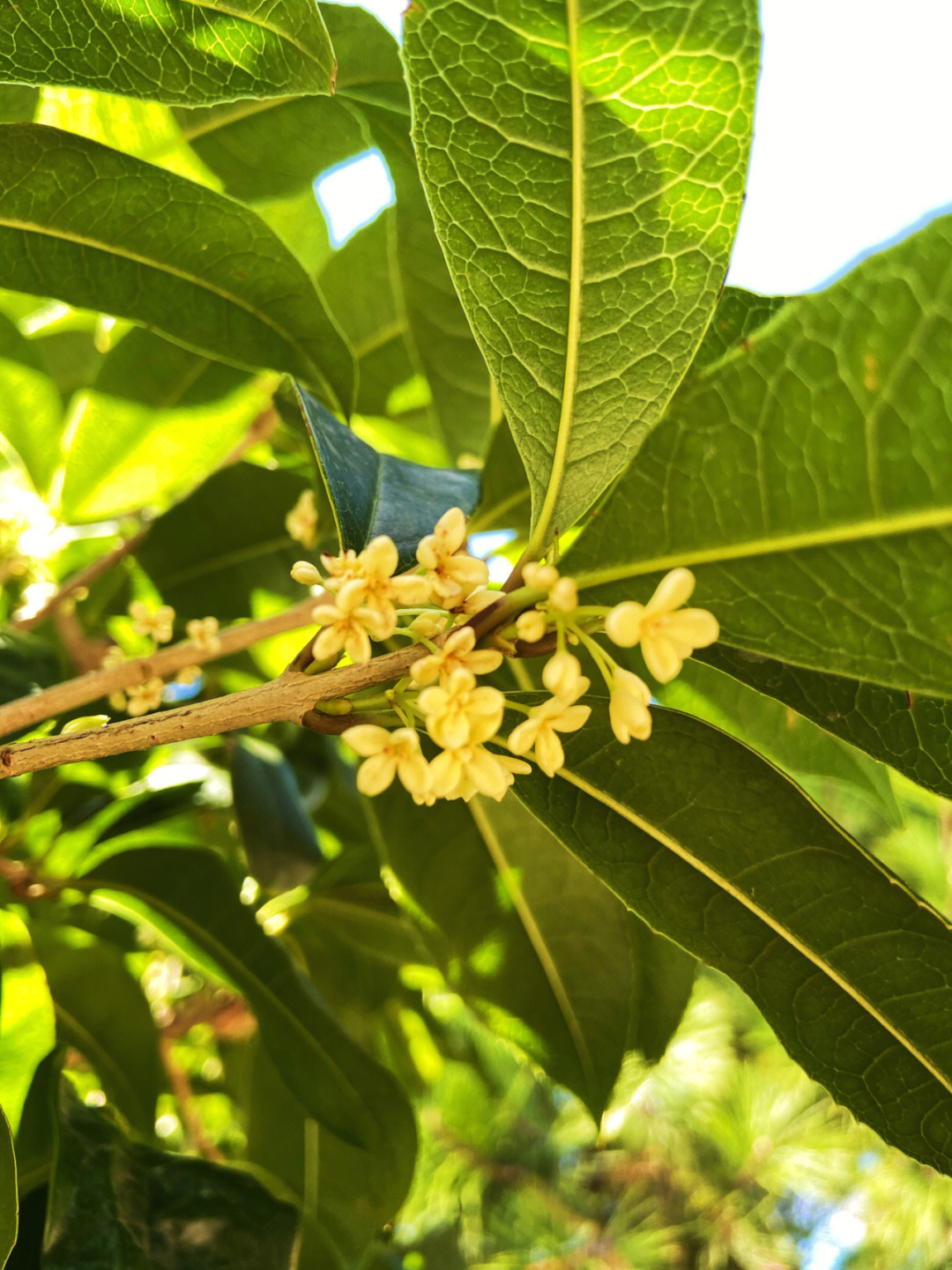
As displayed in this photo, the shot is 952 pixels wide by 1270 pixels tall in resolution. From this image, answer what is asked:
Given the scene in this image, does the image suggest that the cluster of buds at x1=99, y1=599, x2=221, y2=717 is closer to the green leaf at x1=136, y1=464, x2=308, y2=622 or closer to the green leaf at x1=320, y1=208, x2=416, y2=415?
the green leaf at x1=136, y1=464, x2=308, y2=622

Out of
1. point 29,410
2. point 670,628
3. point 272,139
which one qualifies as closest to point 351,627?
point 670,628

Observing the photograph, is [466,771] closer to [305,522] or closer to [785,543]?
[785,543]

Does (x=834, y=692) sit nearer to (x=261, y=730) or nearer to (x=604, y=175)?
(x=604, y=175)

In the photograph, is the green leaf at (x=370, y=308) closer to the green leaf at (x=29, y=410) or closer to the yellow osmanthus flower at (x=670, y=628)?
the green leaf at (x=29, y=410)

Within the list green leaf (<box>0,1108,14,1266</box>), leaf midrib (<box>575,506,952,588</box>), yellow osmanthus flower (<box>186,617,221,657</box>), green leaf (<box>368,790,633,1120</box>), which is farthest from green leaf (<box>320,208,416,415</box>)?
green leaf (<box>0,1108,14,1266</box>)

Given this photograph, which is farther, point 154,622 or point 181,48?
point 154,622

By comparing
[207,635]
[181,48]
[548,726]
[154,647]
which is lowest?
[154,647]

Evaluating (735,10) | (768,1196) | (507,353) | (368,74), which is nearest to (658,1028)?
(507,353)
